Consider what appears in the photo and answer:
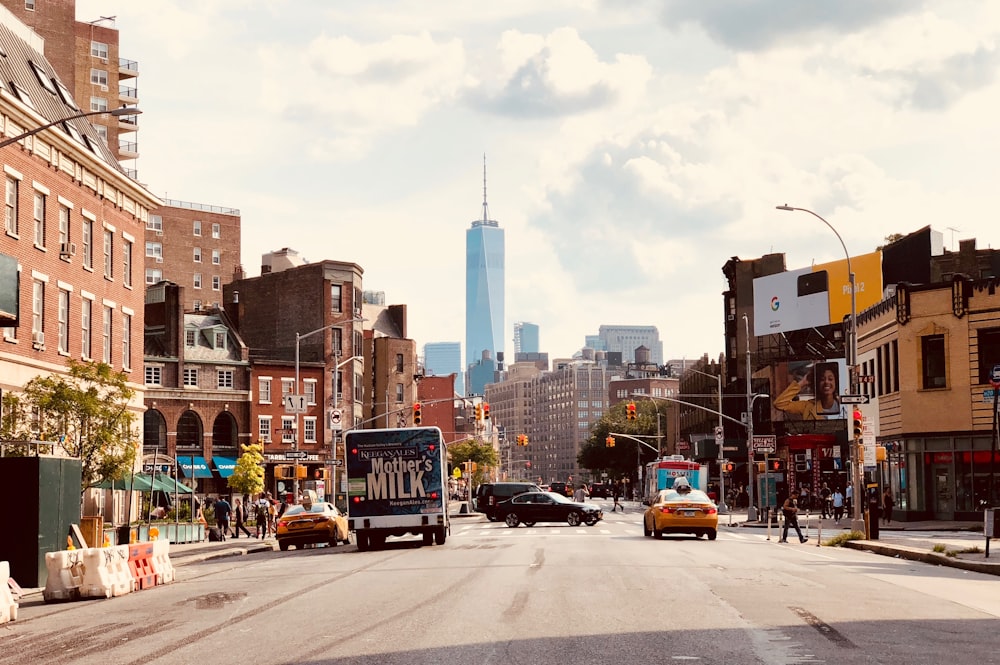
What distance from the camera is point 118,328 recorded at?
160 ft

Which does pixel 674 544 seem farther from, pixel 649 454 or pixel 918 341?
pixel 649 454

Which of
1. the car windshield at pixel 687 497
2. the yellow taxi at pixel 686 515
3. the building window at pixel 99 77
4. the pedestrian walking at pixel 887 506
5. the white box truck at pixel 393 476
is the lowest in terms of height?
the pedestrian walking at pixel 887 506

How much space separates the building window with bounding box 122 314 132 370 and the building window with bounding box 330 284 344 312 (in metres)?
47.3

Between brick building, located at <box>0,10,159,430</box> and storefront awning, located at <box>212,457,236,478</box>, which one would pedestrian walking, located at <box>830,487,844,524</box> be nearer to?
brick building, located at <box>0,10,159,430</box>

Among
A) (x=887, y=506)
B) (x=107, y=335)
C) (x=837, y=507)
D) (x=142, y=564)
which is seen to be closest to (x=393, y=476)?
(x=142, y=564)

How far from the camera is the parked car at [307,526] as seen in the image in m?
40.6

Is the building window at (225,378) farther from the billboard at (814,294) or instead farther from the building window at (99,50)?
the billboard at (814,294)

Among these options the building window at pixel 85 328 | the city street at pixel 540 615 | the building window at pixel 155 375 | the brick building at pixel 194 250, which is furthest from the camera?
the brick building at pixel 194 250

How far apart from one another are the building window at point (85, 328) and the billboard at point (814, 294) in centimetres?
5344

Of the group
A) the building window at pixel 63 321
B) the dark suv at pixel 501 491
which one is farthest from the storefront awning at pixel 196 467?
the building window at pixel 63 321

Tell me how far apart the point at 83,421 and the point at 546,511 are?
24223mm

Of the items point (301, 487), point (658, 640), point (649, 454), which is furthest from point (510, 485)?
point (649, 454)

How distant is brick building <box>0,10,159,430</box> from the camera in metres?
38.8

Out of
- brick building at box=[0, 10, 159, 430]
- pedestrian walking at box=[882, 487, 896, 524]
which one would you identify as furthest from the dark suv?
brick building at box=[0, 10, 159, 430]
